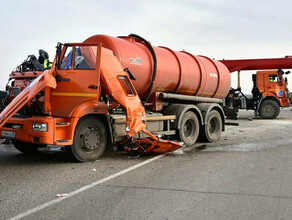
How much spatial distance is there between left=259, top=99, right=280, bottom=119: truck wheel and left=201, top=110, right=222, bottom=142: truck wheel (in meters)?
11.7

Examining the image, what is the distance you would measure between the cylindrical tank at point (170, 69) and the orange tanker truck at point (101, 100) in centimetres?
3

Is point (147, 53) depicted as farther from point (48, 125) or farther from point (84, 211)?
point (84, 211)

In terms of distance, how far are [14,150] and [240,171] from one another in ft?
19.2

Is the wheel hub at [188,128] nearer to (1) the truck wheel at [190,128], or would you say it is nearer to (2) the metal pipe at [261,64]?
(1) the truck wheel at [190,128]

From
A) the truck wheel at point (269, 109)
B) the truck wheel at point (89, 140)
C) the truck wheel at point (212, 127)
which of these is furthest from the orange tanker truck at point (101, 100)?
the truck wheel at point (269, 109)

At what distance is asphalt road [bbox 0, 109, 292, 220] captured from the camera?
434 cm

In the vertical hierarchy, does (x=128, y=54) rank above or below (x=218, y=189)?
above

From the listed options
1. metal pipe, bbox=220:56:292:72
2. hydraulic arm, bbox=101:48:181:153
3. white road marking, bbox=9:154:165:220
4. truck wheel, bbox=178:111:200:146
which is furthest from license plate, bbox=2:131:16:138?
metal pipe, bbox=220:56:292:72

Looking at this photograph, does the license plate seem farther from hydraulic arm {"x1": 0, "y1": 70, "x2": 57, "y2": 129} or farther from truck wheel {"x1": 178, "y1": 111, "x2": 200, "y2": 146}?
truck wheel {"x1": 178, "y1": 111, "x2": 200, "y2": 146}

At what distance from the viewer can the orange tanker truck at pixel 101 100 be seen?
23.2 feet

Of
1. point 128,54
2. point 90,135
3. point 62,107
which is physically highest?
point 128,54

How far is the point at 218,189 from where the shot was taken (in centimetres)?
537

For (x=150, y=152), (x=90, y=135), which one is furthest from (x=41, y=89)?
(x=150, y=152)

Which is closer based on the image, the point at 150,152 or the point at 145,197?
the point at 145,197
